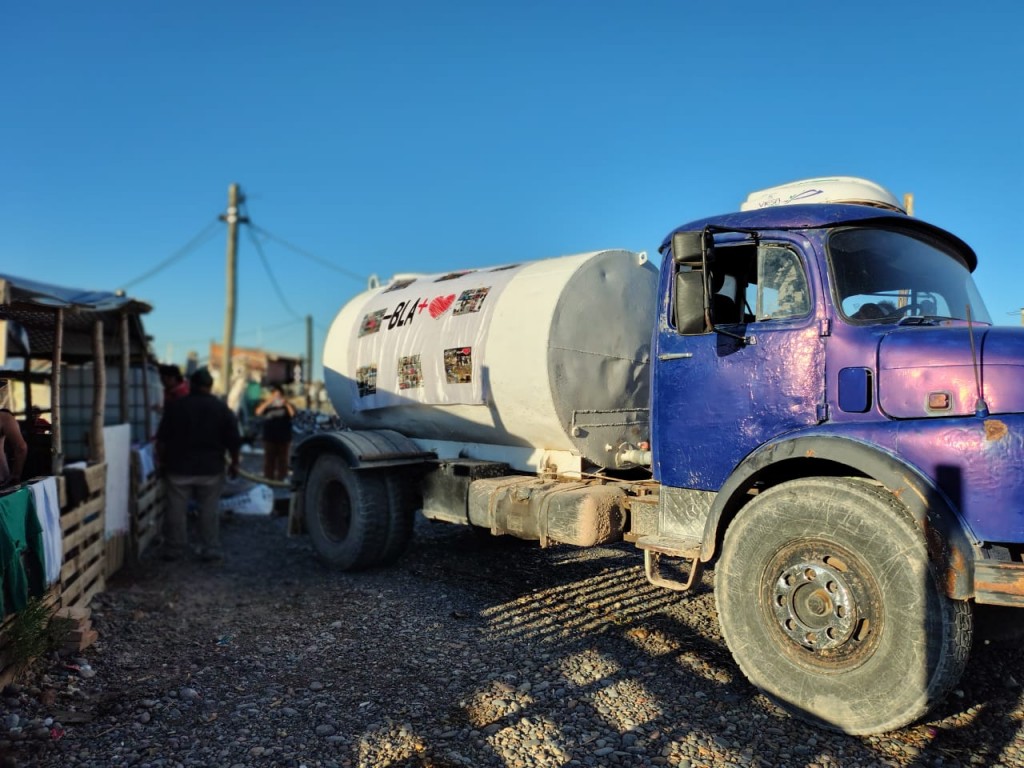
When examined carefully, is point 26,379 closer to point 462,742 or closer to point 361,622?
point 361,622

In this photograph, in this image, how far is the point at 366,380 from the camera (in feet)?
24.6

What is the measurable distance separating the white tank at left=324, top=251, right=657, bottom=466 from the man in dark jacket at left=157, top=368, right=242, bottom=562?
1888mm

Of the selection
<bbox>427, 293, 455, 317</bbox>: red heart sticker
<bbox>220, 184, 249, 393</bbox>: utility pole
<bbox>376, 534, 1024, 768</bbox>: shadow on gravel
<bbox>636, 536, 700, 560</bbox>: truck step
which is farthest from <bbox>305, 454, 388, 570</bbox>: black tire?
<bbox>220, 184, 249, 393</bbox>: utility pole

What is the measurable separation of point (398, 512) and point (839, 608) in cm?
419

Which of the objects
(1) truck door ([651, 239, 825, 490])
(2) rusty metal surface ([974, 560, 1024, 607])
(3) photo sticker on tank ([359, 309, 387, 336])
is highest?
(3) photo sticker on tank ([359, 309, 387, 336])

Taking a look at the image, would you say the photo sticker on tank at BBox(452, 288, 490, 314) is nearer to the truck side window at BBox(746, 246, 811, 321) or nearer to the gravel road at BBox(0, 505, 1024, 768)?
the gravel road at BBox(0, 505, 1024, 768)

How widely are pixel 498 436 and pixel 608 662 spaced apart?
2.32 m

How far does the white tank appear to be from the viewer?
568 centimetres

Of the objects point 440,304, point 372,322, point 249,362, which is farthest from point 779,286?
point 249,362

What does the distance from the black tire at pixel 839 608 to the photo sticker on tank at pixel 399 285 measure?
4.72 metres

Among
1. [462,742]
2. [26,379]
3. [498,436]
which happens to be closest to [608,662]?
[462,742]

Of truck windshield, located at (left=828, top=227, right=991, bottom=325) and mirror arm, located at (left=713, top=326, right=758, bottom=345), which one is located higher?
truck windshield, located at (left=828, top=227, right=991, bottom=325)

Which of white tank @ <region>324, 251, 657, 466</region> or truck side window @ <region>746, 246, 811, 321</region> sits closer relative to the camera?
truck side window @ <region>746, 246, 811, 321</region>

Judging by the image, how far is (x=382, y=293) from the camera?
25.8ft
